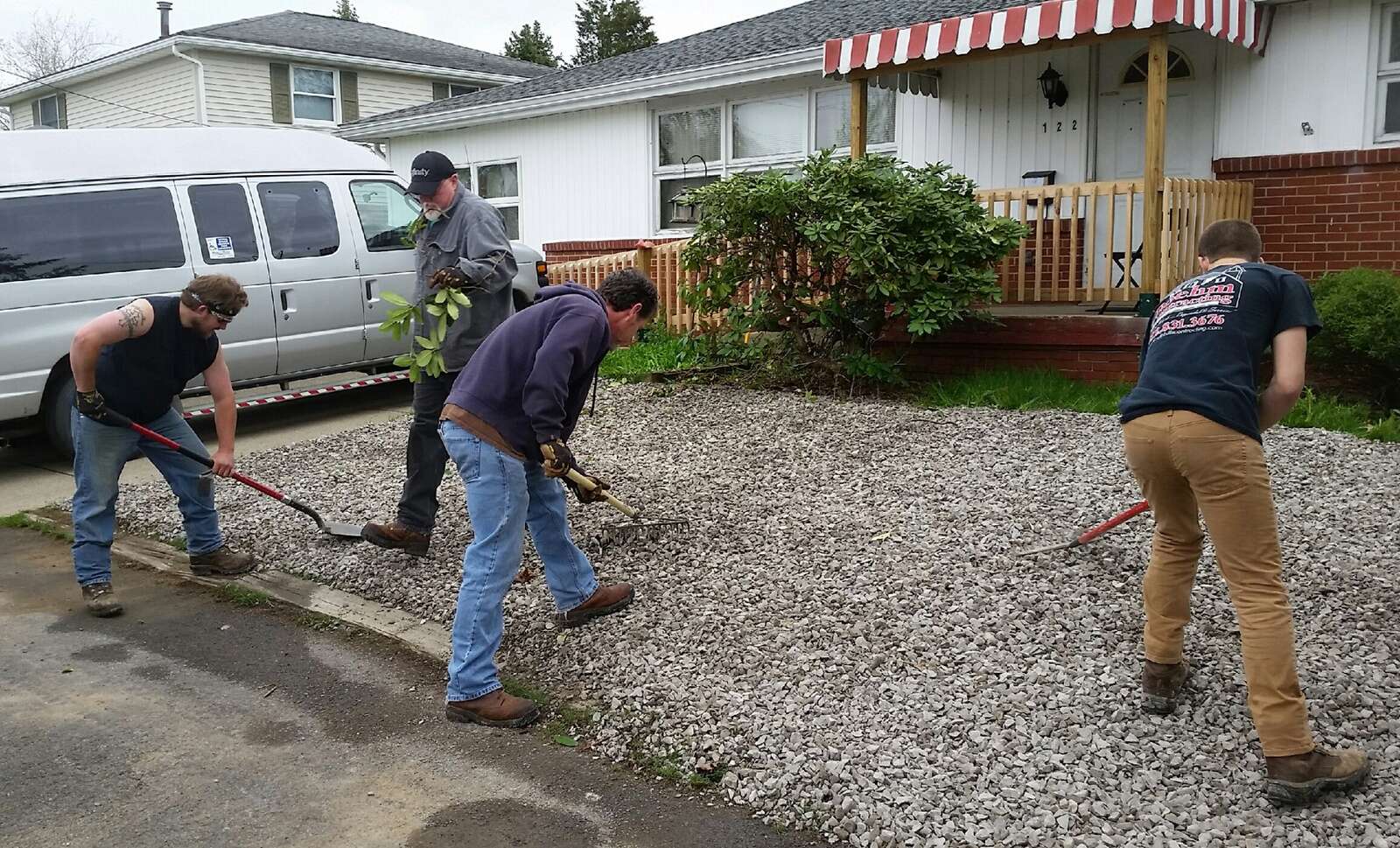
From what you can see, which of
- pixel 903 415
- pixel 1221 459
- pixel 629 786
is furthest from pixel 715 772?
pixel 903 415

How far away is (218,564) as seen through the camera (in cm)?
621

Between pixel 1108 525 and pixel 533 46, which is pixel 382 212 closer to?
pixel 1108 525

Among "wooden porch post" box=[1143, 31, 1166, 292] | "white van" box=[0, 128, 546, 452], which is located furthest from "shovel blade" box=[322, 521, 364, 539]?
"wooden porch post" box=[1143, 31, 1166, 292]

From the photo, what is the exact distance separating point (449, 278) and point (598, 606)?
176cm

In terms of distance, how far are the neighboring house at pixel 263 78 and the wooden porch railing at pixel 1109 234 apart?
17.9 meters

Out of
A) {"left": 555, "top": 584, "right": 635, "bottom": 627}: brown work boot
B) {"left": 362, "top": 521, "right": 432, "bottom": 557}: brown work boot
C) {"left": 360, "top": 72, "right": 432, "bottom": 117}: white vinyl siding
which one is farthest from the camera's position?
{"left": 360, "top": 72, "right": 432, "bottom": 117}: white vinyl siding

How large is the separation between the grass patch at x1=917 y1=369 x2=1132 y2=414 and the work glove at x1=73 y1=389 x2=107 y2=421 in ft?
18.3

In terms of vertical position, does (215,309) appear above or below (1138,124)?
below

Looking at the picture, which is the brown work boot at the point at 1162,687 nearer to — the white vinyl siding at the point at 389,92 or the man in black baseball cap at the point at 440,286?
the man in black baseball cap at the point at 440,286

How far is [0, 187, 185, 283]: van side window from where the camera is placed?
8336 millimetres

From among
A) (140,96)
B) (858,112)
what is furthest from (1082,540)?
(140,96)

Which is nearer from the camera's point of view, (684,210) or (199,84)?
(684,210)

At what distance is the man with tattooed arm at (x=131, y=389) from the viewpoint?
545 centimetres

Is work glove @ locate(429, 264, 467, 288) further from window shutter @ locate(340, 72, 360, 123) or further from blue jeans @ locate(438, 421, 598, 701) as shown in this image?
window shutter @ locate(340, 72, 360, 123)
